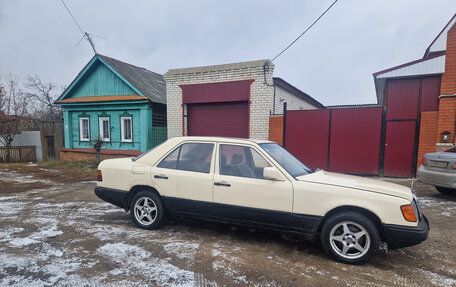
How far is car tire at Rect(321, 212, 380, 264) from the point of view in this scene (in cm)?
293

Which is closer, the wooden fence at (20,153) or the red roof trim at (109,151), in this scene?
the red roof trim at (109,151)

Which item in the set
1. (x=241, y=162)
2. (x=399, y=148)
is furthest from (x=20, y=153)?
(x=399, y=148)

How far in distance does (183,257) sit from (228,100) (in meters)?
8.24

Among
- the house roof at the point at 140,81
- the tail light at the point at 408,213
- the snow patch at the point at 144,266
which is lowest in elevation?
the snow patch at the point at 144,266

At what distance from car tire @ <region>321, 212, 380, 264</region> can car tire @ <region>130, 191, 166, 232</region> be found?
2.48 metres

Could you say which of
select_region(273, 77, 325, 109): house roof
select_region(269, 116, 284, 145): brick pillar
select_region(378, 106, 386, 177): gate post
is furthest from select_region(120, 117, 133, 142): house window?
select_region(378, 106, 386, 177): gate post

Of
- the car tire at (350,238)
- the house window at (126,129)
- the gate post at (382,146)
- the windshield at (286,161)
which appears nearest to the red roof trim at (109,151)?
the house window at (126,129)

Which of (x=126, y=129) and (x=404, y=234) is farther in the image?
(x=126, y=129)

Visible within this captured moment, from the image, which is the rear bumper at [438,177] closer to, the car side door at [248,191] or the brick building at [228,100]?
the car side door at [248,191]

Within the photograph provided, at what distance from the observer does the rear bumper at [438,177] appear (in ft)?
18.0

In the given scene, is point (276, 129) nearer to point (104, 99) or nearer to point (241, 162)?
point (241, 162)

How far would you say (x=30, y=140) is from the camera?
19172mm

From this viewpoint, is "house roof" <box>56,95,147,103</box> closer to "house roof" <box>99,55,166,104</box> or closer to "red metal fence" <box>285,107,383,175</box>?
"house roof" <box>99,55,166,104</box>

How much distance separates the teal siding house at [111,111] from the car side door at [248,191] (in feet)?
33.2
